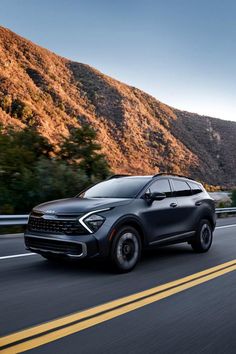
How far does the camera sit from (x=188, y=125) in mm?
83562

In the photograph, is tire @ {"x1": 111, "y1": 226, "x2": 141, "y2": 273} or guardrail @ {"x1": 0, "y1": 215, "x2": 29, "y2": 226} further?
guardrail @ {"x1": 0, "y1": 215, "x2": 29, "y2": 226}

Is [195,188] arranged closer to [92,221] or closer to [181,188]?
[181,188]

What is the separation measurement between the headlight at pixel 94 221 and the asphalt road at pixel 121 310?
73cm

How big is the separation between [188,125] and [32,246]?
258 feet

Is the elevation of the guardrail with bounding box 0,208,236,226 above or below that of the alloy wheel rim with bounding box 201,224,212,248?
above

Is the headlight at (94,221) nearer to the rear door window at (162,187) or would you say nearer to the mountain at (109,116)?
the rear door window at (162,187)

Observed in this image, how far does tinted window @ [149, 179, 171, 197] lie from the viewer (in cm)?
802

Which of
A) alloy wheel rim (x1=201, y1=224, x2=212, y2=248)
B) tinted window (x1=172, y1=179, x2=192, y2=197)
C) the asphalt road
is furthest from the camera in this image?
A: alloy wheel rim (x1=201, y1=224, x2=212, y2=248)

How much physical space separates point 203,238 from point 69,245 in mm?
3733

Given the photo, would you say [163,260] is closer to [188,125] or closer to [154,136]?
[154,136]

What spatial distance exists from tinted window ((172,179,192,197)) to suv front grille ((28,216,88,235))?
265 centimetres

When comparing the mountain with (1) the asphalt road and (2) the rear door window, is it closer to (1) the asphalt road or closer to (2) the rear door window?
(2) the rear door window

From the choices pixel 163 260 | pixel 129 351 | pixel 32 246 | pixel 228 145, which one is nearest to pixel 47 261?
pixel 32 246

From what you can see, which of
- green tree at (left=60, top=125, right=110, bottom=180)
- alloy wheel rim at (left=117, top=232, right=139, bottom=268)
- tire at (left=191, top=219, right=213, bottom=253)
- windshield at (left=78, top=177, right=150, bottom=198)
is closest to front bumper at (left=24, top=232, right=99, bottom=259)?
alloy wheel rim at (left=117, top=232, right=139, bottom=268)
